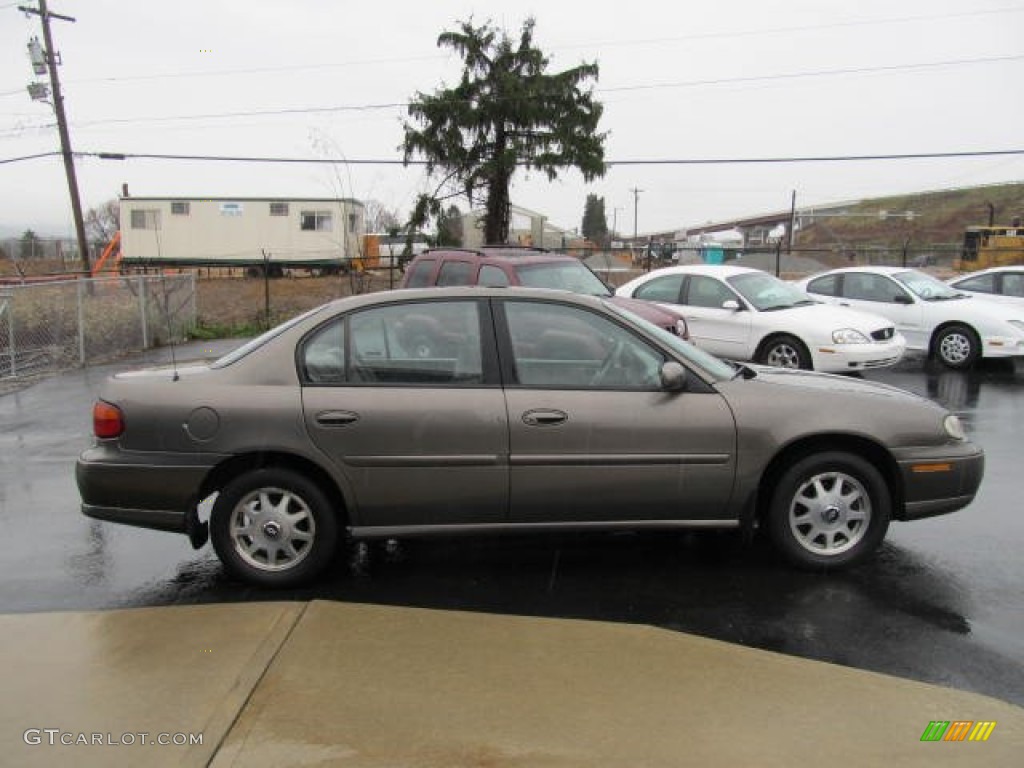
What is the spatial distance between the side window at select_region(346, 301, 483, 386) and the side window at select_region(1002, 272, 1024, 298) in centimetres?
1203

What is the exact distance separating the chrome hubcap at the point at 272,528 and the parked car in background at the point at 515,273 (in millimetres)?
5864

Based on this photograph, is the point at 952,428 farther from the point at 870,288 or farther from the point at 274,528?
the point at 870,288

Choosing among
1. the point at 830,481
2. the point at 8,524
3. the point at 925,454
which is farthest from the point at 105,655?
the point at 925,454

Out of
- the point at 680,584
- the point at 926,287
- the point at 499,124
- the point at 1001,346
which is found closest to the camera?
the point at 680,584

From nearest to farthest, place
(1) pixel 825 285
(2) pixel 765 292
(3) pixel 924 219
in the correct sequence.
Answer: (2) pixel 765 292
(1) pixel 825 285
(3) pixel 924 219

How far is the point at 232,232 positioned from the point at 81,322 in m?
24.7

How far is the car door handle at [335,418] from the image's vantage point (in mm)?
4246

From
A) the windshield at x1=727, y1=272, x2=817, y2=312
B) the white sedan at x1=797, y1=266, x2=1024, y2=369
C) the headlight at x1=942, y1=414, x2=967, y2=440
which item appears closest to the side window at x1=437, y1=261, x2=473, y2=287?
the windshield at x1=727, y1=272, x2=817, y2=312

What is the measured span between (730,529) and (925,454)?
3.60 feet

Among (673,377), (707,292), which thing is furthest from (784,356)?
(673,377)

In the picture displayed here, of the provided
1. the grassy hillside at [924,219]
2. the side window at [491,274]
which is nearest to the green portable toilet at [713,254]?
the side window at [491,274]

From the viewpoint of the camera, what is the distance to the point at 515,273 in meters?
10.0

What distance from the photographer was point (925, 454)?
173 inches

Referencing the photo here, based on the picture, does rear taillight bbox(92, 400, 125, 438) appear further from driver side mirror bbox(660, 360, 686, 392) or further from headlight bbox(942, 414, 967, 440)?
headlight bbox(942, 414, 967, 440)
